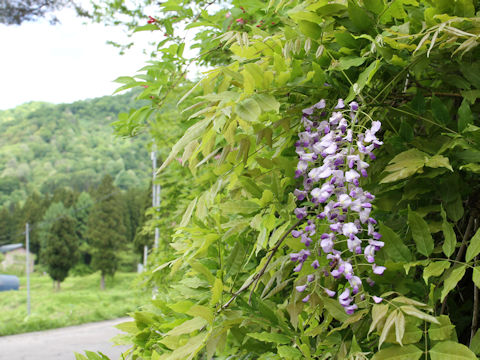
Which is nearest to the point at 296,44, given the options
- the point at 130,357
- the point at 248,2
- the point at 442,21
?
the point at 442,21

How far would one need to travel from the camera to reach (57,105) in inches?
1752

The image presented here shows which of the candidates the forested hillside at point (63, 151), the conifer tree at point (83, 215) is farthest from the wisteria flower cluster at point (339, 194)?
the forested hillside at point (63, 151)

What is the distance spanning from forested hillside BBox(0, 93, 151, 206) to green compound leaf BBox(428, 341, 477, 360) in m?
38.5

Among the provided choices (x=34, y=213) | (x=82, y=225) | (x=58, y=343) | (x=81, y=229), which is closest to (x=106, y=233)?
(x=34, y=213)

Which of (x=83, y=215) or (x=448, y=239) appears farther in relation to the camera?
(x=83, y=215)

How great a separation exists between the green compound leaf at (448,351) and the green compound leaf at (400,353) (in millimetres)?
22

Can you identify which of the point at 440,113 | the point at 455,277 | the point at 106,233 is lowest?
the point at 106,233

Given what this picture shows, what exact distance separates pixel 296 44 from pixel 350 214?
0.33 m

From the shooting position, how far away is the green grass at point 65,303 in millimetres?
15838

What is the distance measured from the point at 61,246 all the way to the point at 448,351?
90.2ft

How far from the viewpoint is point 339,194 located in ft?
2.25

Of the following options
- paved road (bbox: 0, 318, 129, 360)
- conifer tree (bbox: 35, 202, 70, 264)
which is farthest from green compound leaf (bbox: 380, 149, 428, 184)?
conifer tree (bbox: 35, 202, 70, 264)

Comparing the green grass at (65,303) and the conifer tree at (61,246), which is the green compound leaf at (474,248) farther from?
the conifer tree at (61,246)

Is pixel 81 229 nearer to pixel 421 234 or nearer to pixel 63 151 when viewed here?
pixel 63 151
